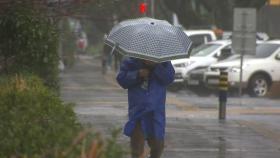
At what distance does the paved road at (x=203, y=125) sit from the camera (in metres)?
12.5

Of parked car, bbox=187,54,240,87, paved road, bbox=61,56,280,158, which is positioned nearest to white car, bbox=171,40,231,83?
parked car, bbox=187,54,240,87

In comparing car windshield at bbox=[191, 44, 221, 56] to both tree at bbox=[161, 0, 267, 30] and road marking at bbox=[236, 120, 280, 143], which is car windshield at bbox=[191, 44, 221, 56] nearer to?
tree at bbox=[161, 0, 267, 30]

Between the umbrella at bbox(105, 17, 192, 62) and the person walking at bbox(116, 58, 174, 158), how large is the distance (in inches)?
9.6

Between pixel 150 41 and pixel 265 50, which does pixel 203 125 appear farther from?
pixel 265 50

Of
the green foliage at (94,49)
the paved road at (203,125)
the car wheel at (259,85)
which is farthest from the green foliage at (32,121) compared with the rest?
the green foliage at (94,49)

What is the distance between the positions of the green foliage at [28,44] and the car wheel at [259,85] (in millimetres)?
15807

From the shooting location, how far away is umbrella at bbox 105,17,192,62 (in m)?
8.76

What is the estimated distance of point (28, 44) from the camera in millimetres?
11578

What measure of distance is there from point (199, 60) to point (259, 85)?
3.46 m

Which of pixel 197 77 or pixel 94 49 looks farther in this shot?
pixel 94 49

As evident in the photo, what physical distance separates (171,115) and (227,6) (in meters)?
26.9

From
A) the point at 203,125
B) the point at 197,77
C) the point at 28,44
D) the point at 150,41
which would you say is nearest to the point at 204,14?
the point at 197,77

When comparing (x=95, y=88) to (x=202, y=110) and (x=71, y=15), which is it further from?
(x=71, y=15)

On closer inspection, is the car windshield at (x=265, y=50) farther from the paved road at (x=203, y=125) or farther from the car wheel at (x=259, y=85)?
the paved road at (x=203, y=125)
